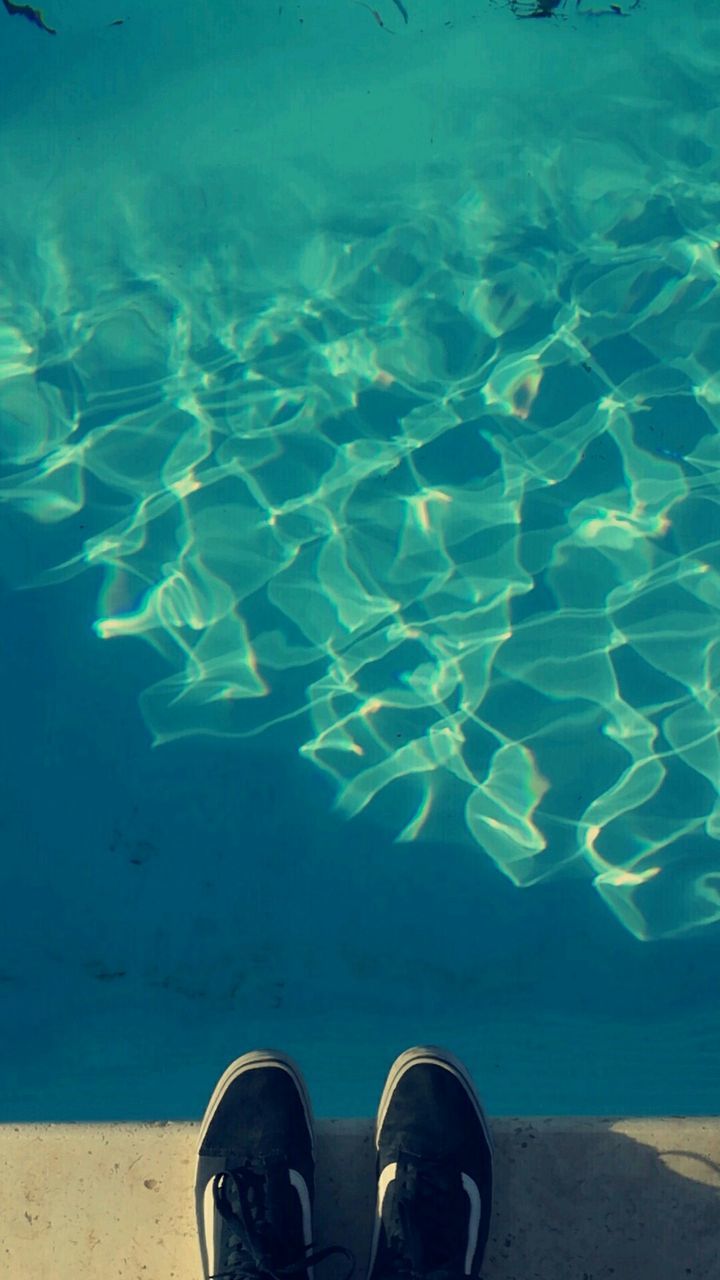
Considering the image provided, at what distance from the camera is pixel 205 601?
7.14ft

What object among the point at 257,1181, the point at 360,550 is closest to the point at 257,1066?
the point at 257,1181

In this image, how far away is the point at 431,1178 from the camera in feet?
5.29

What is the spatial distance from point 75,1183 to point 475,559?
4.87 feet

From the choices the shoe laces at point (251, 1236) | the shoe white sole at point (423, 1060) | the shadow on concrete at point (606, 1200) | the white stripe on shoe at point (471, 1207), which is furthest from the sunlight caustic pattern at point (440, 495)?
the shoe laces at point (251, 1236)

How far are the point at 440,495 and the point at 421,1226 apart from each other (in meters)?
1.49

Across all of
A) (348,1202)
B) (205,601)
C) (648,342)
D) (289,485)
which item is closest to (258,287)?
(289,485)

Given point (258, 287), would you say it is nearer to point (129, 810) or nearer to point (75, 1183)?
point (129, 810)

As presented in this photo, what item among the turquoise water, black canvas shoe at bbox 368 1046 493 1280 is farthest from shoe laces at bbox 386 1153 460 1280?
the turquoise water

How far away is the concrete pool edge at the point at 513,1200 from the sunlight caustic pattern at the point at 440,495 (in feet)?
1.75

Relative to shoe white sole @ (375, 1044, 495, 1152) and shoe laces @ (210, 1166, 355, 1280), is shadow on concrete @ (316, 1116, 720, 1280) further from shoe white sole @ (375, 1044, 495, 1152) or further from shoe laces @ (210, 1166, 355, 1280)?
shoe laces @ (210, 1166, 355, 1280)

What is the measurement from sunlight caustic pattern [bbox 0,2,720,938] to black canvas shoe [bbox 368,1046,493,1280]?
0.50 meters

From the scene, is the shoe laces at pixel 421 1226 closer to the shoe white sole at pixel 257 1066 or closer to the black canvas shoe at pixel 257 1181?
the black canvas shoe at pixel 257 1181

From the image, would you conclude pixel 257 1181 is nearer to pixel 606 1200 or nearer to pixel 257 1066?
pixel 257 1066

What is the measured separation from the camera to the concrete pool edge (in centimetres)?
154
